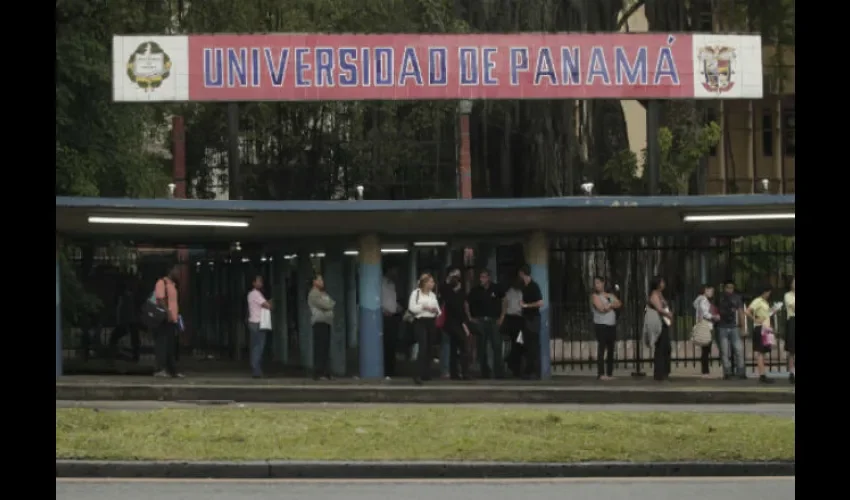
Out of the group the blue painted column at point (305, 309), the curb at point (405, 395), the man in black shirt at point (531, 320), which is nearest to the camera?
the curb at point (405, 395)

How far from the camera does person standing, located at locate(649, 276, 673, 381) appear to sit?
22938mm

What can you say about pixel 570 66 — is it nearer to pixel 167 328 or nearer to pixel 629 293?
pixel 629 293

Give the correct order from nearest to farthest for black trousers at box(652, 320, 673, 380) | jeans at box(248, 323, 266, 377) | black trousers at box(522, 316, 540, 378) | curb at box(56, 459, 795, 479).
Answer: curb at box(56, 459, 795, 479) → black trousers at box(652, 320, 673, 380) → black trousers at box(522, 316, 540, 378) → jeans at box(248, 323, 266, 377)

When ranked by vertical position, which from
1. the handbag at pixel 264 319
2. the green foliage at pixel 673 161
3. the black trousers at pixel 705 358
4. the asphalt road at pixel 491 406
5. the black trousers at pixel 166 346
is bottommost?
the asphalt road at pixel 491 406

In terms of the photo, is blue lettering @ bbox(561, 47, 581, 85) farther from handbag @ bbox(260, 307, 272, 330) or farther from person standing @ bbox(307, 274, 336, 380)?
handbag @ bbox(260, 307, 272, 330)

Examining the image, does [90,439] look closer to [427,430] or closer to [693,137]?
[427,430]

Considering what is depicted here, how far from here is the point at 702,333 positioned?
80.2ft

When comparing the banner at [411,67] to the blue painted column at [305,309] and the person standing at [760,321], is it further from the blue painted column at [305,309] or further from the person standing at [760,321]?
the blue painted column at [305,309]

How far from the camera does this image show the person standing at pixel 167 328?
22.7 meters

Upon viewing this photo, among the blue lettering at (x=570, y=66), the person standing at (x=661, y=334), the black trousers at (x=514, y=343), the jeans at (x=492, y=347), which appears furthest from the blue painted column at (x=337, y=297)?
the person standing at (x=661, y=334)

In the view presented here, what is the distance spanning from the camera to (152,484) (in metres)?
12.1

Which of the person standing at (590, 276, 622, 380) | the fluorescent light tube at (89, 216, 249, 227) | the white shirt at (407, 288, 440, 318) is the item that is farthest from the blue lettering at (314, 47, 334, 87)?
the person standing at (590, 276, 622, 380)

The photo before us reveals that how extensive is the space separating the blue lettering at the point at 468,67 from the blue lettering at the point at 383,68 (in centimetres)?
115

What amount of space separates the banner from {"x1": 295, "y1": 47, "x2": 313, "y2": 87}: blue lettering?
0.02 meters
